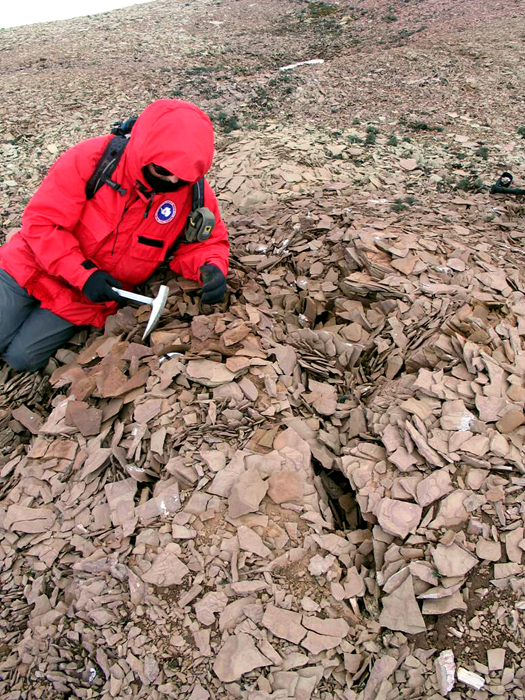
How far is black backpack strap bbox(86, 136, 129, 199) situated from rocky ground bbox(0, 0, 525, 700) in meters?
0.96

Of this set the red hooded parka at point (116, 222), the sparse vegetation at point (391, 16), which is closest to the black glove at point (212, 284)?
the red hooded parka at point (116, 222)

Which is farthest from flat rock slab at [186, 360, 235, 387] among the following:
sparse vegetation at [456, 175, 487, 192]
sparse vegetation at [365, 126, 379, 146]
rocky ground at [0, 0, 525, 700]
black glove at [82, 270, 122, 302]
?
sparse vegetation at [365, 126, 379, 146]

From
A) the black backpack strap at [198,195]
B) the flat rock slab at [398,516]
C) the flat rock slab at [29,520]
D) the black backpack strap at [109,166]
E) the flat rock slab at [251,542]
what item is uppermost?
the black backpack strap at [109,166]

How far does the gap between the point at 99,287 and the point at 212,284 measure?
0.85 m

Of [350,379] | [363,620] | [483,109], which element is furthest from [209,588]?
[483,109]

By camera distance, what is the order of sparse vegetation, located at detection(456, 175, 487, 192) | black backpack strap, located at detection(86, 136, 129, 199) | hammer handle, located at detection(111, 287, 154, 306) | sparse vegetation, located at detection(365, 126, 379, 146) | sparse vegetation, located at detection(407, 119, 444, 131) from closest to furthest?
black backpack strap, located at detection(86, 136, 129, 199)
hammer handle, located at detection(111, 287, 154, 306)
sparse vegetation, located at detection(456, 175, 487, 192)
sparse vegetation, located at detection(365, 126, 379, 146)
sparse vegetation, located at detection(407, 119, 444, 131)

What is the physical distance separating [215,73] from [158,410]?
9.39m

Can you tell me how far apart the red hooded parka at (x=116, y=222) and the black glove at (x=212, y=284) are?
→ 0.11 metres

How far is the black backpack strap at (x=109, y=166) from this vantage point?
12.0 feet

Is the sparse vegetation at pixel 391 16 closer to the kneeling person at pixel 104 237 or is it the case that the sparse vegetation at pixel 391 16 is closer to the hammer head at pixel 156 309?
the kneeling person at pixel 104 237

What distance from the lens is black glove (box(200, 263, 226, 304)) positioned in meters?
3.96

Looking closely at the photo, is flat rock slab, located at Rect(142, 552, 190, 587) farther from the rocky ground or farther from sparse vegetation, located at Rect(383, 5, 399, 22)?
sparse vegetation, located at Rect(383, 5, 399, 22)

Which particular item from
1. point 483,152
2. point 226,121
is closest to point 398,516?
point 483,152

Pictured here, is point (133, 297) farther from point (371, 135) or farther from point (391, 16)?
point (391, 16)
